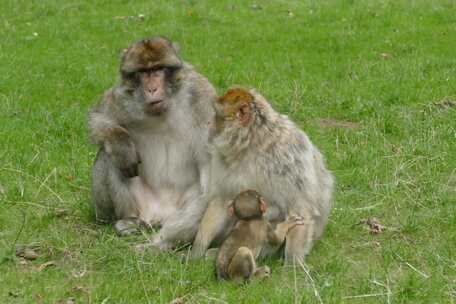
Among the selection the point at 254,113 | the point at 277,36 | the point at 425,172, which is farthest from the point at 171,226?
the point at 277,36

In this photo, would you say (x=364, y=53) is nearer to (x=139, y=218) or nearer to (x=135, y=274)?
(x=139, y=218)

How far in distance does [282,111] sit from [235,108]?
376 centimetres

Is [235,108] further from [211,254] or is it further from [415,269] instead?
[415,269]

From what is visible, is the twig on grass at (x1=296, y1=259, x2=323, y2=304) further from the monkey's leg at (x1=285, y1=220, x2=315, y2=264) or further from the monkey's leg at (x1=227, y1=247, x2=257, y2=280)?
the monkey's leg at (x1=227, y1=247, x2=257, y2=280)

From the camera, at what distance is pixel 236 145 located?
4.90m

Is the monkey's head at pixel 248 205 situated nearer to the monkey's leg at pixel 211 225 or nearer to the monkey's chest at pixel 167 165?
the monkey's leg at pixel 211 225

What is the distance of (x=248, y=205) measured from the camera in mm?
4660

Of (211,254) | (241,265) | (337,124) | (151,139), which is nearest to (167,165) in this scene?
(151,139)

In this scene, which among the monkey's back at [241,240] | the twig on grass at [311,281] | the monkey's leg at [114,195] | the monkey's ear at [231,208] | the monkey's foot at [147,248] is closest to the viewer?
the twig on grass at [311,281]

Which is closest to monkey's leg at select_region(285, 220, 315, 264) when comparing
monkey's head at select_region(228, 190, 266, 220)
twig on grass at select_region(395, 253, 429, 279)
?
monkey's head at select_region(228, 190, 266, 220)

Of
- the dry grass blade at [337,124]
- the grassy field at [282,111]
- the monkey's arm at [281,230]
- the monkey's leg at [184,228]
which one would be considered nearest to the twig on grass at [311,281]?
the grassy field at [282,111]

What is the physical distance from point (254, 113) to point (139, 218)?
4.28 ft

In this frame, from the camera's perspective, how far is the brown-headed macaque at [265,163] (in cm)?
489

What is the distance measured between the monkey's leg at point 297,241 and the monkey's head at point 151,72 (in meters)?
1.17
